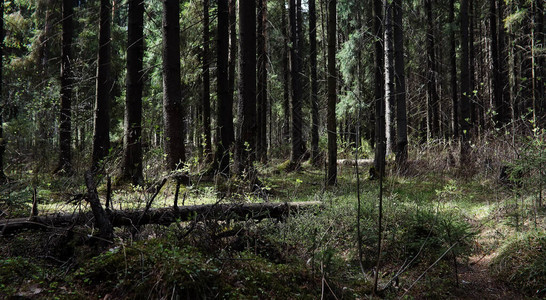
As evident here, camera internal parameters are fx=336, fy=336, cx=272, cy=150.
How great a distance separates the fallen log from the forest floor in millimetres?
118

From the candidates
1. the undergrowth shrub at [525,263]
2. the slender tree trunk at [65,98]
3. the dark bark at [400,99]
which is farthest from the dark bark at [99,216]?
the slender tree trunk at [65,98]

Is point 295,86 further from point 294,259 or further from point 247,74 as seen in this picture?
point 294,259

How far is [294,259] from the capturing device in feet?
11.7

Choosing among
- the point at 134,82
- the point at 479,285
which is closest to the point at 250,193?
the point at 479,285

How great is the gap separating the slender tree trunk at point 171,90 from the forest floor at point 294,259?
2.60 meters

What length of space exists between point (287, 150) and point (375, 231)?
1823 centimetres

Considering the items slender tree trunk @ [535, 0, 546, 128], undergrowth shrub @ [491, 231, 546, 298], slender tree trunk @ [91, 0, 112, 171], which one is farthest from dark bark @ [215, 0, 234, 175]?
slender tree trunk @ [535, 0, 546, 128]

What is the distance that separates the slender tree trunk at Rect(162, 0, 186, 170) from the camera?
27.6ft

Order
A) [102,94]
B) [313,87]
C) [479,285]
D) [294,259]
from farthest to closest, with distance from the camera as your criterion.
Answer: [313,87] < [102,94] < [479,285] < [294,259]

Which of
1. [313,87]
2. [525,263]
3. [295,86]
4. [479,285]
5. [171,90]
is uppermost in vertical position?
[313,87]

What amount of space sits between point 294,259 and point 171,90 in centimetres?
618

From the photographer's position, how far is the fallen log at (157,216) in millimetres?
3463

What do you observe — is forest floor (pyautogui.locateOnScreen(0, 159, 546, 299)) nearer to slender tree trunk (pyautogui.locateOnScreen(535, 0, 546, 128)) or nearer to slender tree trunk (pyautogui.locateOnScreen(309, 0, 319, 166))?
slender tree trunk (pyautogui.locateOnScreen(535, 0, 546, 128))

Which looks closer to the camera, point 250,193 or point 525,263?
point 525,263
